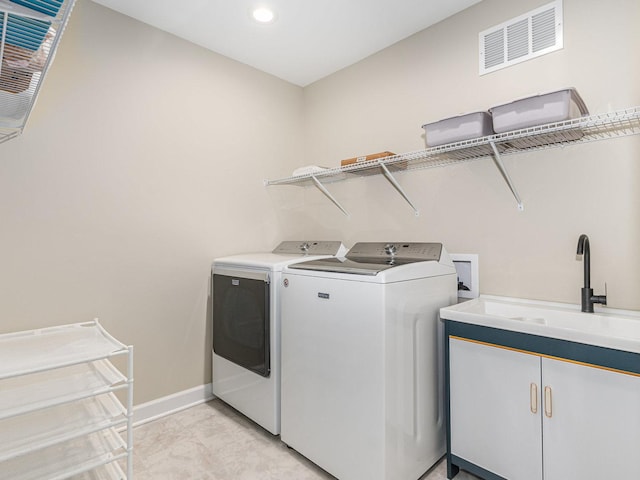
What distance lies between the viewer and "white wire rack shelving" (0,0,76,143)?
0.88m

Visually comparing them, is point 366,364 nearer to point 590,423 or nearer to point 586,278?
point 590,423

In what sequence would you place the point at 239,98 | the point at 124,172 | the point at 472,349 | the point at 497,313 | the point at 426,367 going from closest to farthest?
the point at 472,349
the point at 426,367
the point at 497,313
the point at 124,172
the point at 239,98

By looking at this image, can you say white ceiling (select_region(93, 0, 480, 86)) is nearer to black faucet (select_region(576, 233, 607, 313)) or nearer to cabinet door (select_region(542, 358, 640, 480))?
black faucet (select_region(576, 233, 607, 313))

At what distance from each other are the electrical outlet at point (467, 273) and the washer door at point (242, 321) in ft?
3.71

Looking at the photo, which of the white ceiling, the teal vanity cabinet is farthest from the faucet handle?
the white ceiling

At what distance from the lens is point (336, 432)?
5.48 ft

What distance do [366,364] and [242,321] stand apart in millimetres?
955

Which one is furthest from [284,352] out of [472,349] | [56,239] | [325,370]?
[56,239]

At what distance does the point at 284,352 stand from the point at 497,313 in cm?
117

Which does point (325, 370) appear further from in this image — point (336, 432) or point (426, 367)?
point (426, 367)

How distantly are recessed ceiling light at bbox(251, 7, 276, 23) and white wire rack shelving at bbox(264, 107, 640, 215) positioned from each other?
1.01 metres

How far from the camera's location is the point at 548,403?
1.40 meters

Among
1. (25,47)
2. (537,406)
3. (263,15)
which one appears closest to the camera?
(25,47)

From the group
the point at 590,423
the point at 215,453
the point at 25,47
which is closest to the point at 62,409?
the point at 215,453
